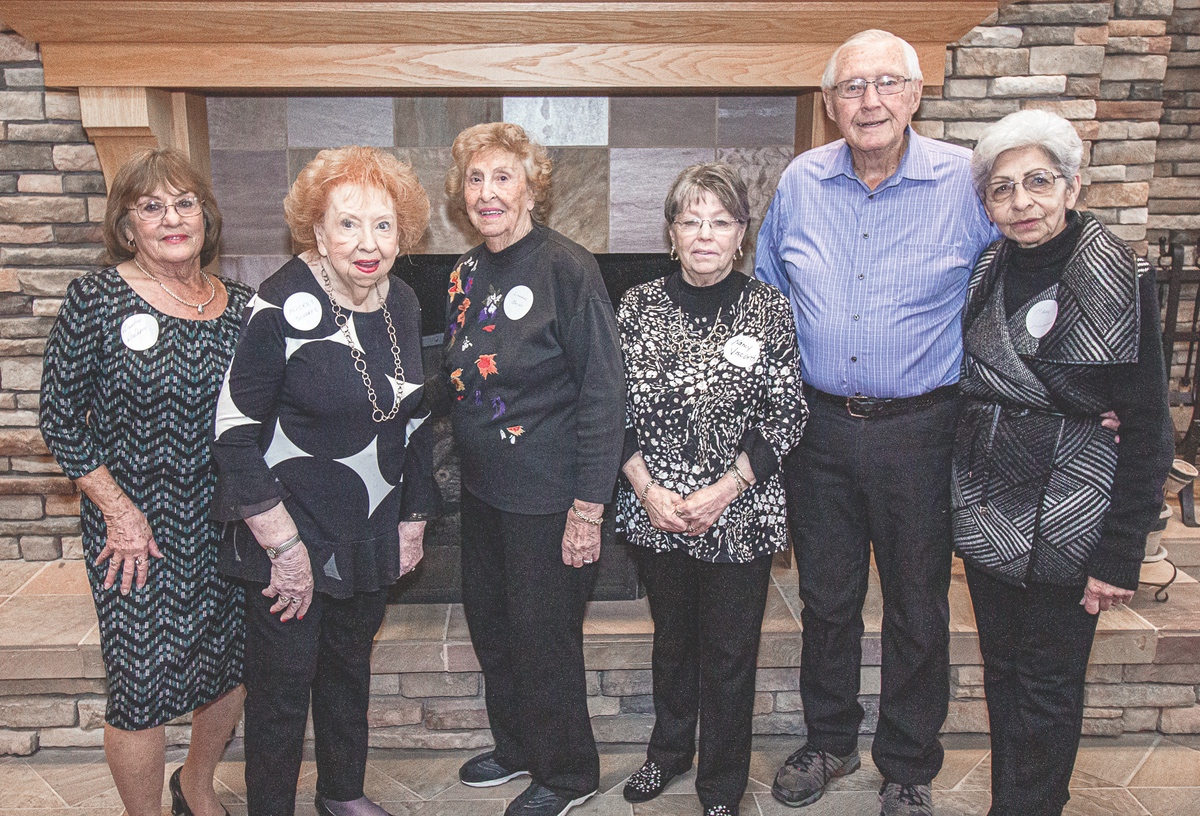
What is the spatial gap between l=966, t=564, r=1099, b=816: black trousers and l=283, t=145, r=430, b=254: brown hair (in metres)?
1.34

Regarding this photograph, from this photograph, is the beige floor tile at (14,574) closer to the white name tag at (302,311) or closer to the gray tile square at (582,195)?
the white name tag at (302,311)

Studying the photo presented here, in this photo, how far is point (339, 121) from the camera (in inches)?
109

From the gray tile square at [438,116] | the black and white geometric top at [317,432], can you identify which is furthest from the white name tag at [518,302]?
the gray tile square at [438,116]

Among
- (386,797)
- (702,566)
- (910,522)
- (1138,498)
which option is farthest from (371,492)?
(1138,498)

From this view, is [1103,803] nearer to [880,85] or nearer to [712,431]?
[712,431]

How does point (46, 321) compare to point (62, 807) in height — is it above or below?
above

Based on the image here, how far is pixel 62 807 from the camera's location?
2.18 m

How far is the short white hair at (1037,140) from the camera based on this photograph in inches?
64.5

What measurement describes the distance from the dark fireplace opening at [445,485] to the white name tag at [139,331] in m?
0.97

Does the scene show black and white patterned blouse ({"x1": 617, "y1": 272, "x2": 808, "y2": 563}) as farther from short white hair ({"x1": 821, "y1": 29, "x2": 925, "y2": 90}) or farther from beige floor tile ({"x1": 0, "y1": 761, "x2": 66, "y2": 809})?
beige floor tile ({"x1": 0, "y1": 761, "x2": 66, "y2": 809})

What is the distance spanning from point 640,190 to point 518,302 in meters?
1.14

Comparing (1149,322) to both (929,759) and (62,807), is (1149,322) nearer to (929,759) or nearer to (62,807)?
(929,759)

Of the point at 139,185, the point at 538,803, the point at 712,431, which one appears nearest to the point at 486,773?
the point at 538,803

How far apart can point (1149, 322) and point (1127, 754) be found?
138cm
